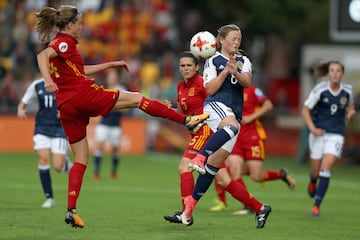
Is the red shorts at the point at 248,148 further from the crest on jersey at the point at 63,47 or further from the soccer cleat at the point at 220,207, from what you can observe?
the crest on jersey at the point at 63,47

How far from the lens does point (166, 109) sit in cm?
1152

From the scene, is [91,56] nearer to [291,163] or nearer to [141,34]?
[141,34]

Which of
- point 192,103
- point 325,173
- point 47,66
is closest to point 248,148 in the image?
point 325,173

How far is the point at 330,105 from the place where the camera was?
14977 millimetres

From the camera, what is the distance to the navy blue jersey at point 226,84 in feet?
38.0

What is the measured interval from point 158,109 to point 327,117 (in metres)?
4.27

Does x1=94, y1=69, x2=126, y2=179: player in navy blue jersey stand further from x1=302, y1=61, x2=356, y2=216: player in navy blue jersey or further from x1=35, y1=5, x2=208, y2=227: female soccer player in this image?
x1=35, y1=5, x2=208, y2=227: female soccer player

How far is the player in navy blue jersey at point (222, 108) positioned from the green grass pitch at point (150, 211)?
454 mm

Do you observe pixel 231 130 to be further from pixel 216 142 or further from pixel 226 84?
pixel 226 84

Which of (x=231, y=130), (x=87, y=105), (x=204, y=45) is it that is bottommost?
(x=231, y=130)

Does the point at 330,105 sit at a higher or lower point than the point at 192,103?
lower

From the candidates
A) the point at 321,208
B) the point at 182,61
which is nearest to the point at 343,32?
the point at 321,208

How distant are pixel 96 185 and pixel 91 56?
13.3 m

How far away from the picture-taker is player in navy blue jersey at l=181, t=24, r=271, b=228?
1144 cm
